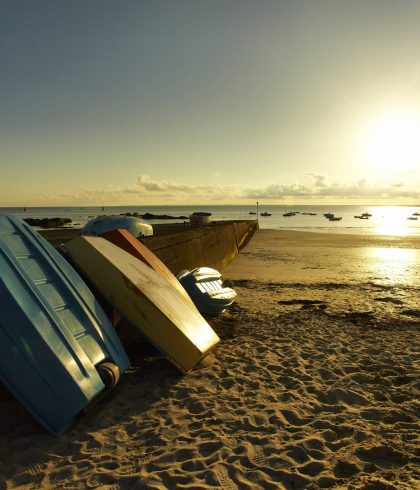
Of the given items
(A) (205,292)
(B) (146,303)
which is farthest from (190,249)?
(B) (146,303)

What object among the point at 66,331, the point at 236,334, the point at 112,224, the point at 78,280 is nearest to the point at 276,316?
the point at 236,334

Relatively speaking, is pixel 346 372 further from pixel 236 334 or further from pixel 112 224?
pixel 112 224

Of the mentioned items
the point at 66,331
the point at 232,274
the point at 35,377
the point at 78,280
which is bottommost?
the point at 232,274

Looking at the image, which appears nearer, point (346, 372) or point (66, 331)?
point (66, 331)

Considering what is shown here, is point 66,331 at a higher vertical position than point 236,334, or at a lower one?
higher

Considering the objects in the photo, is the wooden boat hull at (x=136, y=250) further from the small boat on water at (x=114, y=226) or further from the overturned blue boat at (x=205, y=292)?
the small boat on water at (x=114, y=226)

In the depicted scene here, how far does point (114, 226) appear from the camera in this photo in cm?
1603

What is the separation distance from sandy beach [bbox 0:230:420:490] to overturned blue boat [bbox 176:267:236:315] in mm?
532

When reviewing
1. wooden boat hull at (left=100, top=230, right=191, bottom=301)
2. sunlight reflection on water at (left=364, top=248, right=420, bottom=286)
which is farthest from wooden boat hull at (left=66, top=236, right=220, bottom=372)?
sunlight reflection on water at (left=364, top=248, right=420, bottom=286)

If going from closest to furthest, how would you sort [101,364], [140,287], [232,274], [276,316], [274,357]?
1. [101,364]
2. [140,287]
3. [274,357]
4. [276,316]
5. [232,274]

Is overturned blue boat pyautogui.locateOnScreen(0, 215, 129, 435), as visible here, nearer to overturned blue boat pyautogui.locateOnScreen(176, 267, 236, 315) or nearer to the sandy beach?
the sandy beach

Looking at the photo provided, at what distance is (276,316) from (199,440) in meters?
4.70

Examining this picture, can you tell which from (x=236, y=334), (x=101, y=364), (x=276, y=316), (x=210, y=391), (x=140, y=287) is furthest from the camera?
(x=276, y=316)

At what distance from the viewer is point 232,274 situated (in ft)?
44.9
